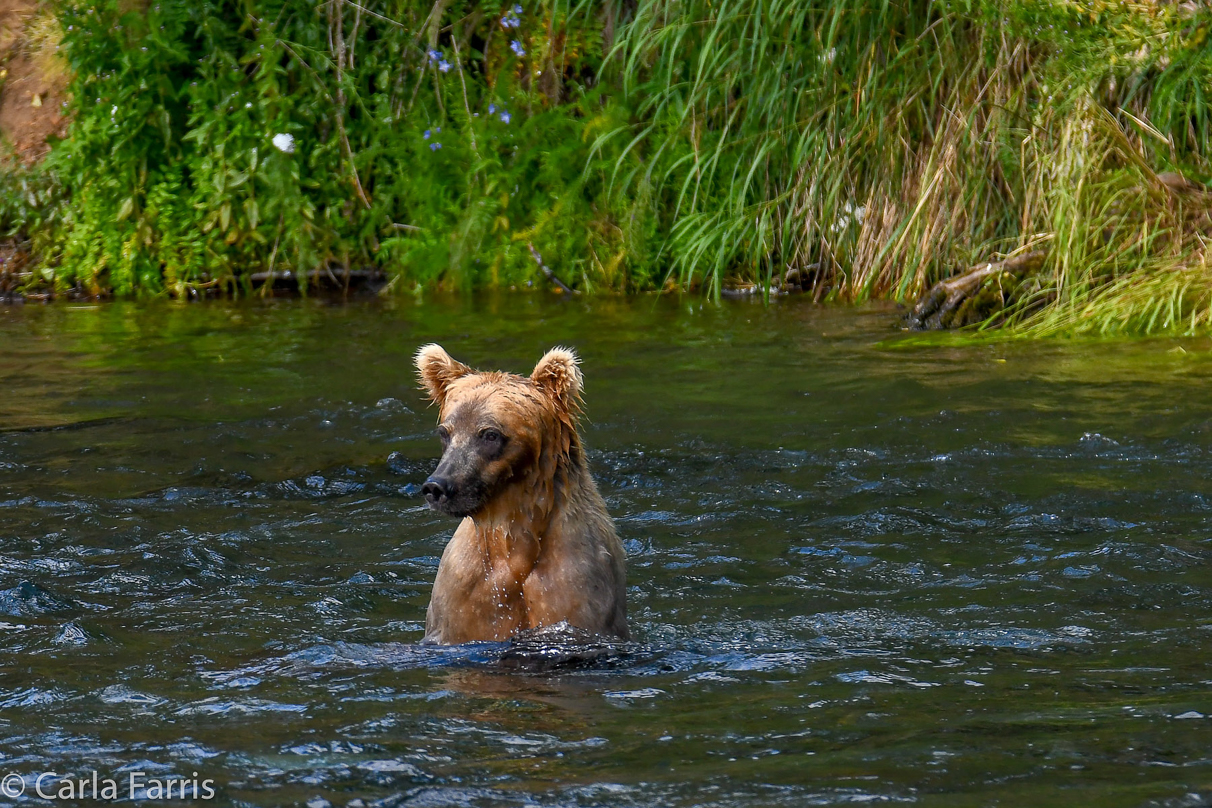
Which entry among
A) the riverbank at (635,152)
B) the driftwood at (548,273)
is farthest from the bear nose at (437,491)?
the driftwood at (548,273)

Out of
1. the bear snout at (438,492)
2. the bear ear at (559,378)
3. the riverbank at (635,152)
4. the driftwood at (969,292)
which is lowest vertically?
the bear snout at (438,492)

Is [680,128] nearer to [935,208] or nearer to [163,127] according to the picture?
[935,208]

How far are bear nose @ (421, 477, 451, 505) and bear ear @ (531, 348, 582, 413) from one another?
595 millimetres

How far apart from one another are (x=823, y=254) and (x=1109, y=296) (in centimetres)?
284

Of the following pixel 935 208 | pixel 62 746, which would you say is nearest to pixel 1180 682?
pixel 62 746

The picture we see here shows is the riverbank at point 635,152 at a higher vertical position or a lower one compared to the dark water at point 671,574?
higher

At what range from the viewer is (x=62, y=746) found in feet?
13.2

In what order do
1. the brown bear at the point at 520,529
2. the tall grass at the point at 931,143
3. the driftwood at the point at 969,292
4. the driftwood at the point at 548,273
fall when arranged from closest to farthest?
the brown bear at the point at 520,529 < the tall grass at the point at 931,143 < the driftwood at the point at 969,292 < the driftwood at the point at 548,273

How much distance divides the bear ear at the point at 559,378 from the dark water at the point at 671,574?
93 cm

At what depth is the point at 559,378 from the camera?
5.29 m

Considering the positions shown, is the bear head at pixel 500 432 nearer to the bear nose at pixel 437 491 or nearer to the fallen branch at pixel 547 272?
the bear nose at pixel 437 491

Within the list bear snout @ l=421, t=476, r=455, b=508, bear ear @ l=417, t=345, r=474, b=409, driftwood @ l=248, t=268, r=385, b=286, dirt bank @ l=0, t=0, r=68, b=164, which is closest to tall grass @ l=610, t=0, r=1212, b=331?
driftwood @ l=248, t=268, r=385, b=286

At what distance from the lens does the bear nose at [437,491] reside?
4.85 m

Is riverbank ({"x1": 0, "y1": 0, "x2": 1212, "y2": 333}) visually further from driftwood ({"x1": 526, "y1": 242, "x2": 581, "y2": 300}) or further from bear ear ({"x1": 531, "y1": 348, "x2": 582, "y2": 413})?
bear ear ({"x1": 531, "y1": 348, "x2": 582, "y2": 413})
